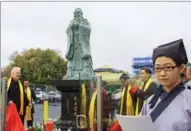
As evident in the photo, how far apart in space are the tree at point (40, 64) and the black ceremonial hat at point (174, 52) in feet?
132

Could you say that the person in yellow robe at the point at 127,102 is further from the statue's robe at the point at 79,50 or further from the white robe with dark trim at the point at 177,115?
the white robe with dark trim at the point at 177,115

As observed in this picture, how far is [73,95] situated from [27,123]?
3.69 ft

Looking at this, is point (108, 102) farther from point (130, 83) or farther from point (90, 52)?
point (90, 52)

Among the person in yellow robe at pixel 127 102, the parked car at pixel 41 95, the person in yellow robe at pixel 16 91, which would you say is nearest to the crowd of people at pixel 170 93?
the person in yellow robe at pixel 127 102

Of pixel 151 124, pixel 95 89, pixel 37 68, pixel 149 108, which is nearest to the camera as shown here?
pixel 151 124

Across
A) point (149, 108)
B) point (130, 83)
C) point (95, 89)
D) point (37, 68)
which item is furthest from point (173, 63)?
point (37, 68)

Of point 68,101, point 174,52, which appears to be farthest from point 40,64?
point 174,52

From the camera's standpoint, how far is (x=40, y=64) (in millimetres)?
47406

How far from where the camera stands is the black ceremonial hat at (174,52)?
2.34 metres

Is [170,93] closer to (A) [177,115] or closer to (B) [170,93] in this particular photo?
(B) [170,93]

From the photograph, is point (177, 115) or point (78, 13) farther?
point (78, 13)

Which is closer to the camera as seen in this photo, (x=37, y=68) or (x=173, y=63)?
(x=173, y=63)

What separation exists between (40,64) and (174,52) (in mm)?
45487

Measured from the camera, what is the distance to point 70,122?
9.12 metres
